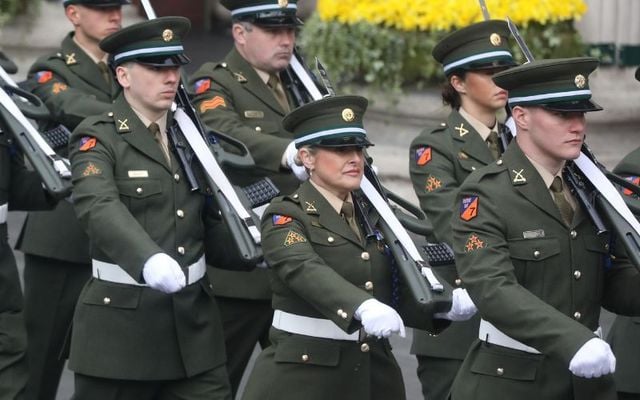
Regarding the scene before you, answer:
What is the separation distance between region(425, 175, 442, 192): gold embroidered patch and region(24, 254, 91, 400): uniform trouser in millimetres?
1910

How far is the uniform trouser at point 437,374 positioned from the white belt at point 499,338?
49.2 inches

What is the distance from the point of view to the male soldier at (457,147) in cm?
798

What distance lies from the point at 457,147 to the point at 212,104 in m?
1.32

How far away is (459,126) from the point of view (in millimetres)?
8125

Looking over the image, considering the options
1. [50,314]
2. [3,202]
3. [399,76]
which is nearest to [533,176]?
[3,202]

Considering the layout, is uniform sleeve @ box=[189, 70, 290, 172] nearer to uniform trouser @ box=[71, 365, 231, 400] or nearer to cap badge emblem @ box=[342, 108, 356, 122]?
uniform trouser @ box=[71, 365, 231, 400]

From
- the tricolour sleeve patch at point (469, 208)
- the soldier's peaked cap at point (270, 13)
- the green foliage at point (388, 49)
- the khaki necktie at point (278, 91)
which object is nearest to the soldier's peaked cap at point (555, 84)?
the tricolour sleeve patch at point (469, 208)

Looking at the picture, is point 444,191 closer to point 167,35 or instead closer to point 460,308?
point 460,308

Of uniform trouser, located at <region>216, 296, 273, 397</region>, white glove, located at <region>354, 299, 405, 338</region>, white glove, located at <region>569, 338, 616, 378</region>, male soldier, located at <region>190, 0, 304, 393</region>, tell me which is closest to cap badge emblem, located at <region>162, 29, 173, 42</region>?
male soldier, located at <region>190, 0, 304, 393</region>

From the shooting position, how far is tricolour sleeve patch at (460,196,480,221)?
663cm

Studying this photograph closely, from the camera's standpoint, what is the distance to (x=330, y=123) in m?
7.07

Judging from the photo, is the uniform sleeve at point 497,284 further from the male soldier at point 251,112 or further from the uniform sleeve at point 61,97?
the uniform sleeve at point 61,97

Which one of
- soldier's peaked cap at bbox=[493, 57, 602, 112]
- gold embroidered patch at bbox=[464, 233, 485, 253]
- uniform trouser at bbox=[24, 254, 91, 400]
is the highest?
soldier's peaked cap at bbox=[493, 57, 602, 112]

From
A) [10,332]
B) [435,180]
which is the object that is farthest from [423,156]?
[10,332]
